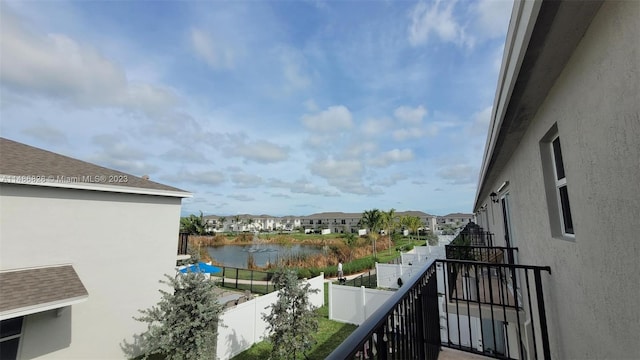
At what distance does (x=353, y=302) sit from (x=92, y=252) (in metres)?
8.17

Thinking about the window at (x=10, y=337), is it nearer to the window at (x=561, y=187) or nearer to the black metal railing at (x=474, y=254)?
the black metal railing at (x=474, y=254)

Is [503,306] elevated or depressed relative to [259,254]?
elevated

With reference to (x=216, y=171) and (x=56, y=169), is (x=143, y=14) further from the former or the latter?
(x=216, y=171)

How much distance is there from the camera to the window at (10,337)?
5.49 meters

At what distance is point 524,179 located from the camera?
3895 millimetres

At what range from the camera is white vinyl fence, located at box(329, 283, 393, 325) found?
9.35m

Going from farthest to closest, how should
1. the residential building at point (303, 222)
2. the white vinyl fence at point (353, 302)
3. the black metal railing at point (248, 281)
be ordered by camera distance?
the residential building at point (303, 222), the black metal railing at point (248, 281), the white vinyl fence at point (353, 302)

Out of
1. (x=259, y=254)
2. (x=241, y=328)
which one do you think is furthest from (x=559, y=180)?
(x=259, y=254)

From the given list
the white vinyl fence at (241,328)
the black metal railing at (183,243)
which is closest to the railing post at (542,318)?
the white vinyl fence at (241,328)

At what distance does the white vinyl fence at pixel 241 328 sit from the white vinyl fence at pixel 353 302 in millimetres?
2525

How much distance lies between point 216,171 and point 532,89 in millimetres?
73998

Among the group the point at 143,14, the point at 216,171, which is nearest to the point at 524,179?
the point at 143,14

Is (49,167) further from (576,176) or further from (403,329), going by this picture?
(576,176)

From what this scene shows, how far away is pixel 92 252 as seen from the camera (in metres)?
7.02
